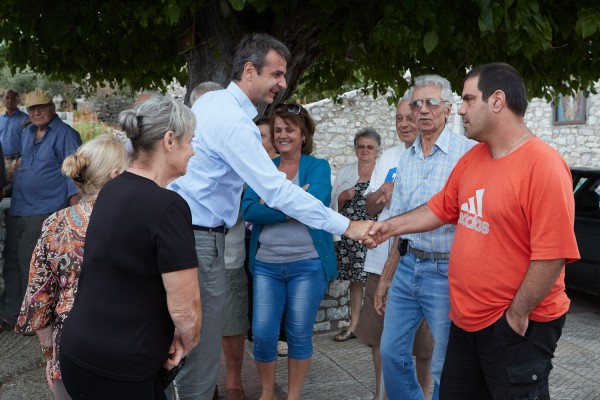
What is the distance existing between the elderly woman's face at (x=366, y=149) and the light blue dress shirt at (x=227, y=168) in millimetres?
2692

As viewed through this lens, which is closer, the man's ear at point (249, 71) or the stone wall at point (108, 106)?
the man's ear at point (249, 71)

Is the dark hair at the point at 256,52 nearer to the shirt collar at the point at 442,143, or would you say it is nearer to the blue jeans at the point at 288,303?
the shirt collar at the point at 442,143

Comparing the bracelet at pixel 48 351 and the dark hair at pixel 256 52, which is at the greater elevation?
the dark hair at pixel 256 52

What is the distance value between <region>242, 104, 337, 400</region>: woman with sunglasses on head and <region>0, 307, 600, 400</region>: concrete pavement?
584mm

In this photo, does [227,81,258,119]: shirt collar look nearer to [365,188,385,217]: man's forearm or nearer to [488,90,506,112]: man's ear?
[365,188,385,217]: man's forearm

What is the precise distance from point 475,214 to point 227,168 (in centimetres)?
128

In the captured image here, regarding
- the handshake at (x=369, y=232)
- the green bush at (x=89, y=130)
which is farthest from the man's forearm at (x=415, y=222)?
the green bush at (x=89, y=130)

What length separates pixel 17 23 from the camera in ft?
19.7

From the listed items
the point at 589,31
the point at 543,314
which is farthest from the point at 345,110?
the point at 543,314

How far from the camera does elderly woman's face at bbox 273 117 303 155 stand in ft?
14.5

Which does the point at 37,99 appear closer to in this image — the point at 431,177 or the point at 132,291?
the point at 431,177

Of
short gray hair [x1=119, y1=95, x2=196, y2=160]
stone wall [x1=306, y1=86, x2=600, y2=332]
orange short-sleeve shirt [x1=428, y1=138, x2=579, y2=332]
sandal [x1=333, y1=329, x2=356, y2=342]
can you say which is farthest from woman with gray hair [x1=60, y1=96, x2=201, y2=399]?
stone wall [x1=306, y1=86, x2=600, y2=332]

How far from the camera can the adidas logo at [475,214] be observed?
2842mm

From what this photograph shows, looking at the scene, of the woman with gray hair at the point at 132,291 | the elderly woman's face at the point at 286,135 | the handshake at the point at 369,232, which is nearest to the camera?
the woman with gray hair at the point at 132,291
